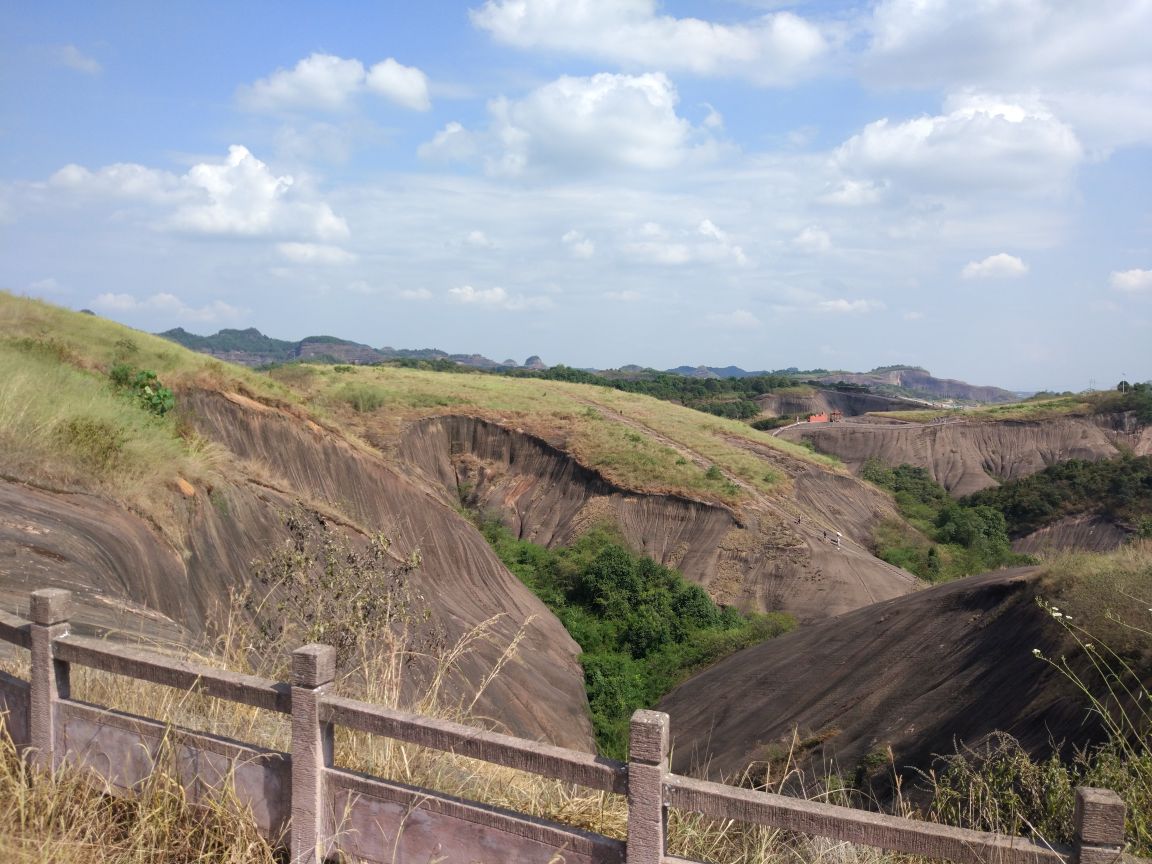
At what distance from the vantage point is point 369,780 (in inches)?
173

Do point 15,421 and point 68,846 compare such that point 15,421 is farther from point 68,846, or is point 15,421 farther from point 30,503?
point 68,846

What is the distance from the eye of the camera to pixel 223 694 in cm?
469

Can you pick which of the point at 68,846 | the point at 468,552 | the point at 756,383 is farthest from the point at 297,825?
the point at 756,383

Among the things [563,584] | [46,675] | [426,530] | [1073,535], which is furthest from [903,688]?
[1073,535]

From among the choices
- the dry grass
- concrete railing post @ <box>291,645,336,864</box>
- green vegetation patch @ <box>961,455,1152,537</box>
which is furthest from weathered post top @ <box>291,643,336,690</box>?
Result: green vegetation patch @ <box>961,455,1152,537</box>

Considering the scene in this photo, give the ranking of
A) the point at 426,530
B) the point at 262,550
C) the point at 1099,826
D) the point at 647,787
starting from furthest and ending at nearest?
the point at 426,530 → the point at 262,550 → the point at 647,787 → the point at 1099,826

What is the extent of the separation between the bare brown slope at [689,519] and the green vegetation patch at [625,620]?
2.65 meters

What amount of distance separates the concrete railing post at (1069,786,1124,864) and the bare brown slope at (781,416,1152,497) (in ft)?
259

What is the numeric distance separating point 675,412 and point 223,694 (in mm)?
59438

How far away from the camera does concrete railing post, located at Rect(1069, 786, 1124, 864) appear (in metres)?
3.29

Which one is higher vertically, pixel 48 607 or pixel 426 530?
pixel 48 607

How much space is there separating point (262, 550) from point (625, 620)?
18704 millimetres

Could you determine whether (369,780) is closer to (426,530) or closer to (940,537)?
(426,530)

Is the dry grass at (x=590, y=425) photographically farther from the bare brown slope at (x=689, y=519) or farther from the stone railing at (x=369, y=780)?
the stone railing at (x=369, y=780)
